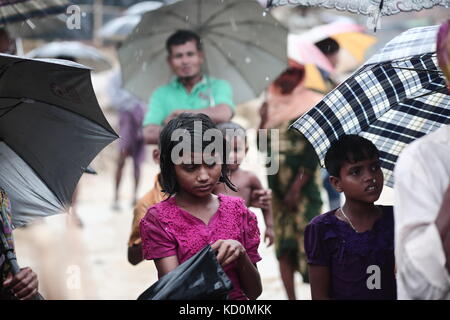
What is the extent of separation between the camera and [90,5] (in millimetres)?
15875

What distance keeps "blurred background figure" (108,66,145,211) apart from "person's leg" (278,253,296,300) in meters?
4.11

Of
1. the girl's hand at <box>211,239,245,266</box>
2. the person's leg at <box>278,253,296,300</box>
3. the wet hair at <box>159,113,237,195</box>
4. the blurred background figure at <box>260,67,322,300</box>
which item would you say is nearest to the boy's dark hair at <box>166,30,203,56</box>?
the blurred background figure at <box>260,67,322,300</box>

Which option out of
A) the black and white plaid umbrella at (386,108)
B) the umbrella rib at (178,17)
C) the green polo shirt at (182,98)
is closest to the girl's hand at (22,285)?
the black and white plaid umbrella at (386,108)

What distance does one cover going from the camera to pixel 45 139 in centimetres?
363

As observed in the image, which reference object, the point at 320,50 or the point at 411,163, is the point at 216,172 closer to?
the point at 411,163

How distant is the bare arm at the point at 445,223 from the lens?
7.57ft

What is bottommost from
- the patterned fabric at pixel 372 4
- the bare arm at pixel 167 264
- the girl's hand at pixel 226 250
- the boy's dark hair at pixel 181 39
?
the bare arm at pixel 167 264

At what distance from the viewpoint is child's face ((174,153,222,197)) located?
3.12 m

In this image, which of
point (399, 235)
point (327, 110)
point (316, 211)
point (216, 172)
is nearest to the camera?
point (399, 235)

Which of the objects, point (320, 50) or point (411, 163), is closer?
point (411, 163)

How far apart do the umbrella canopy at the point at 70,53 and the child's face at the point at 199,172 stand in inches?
206

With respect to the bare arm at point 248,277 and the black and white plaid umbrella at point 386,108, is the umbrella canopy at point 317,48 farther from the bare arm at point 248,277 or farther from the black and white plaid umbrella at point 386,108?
the bare arm at point 248,277
